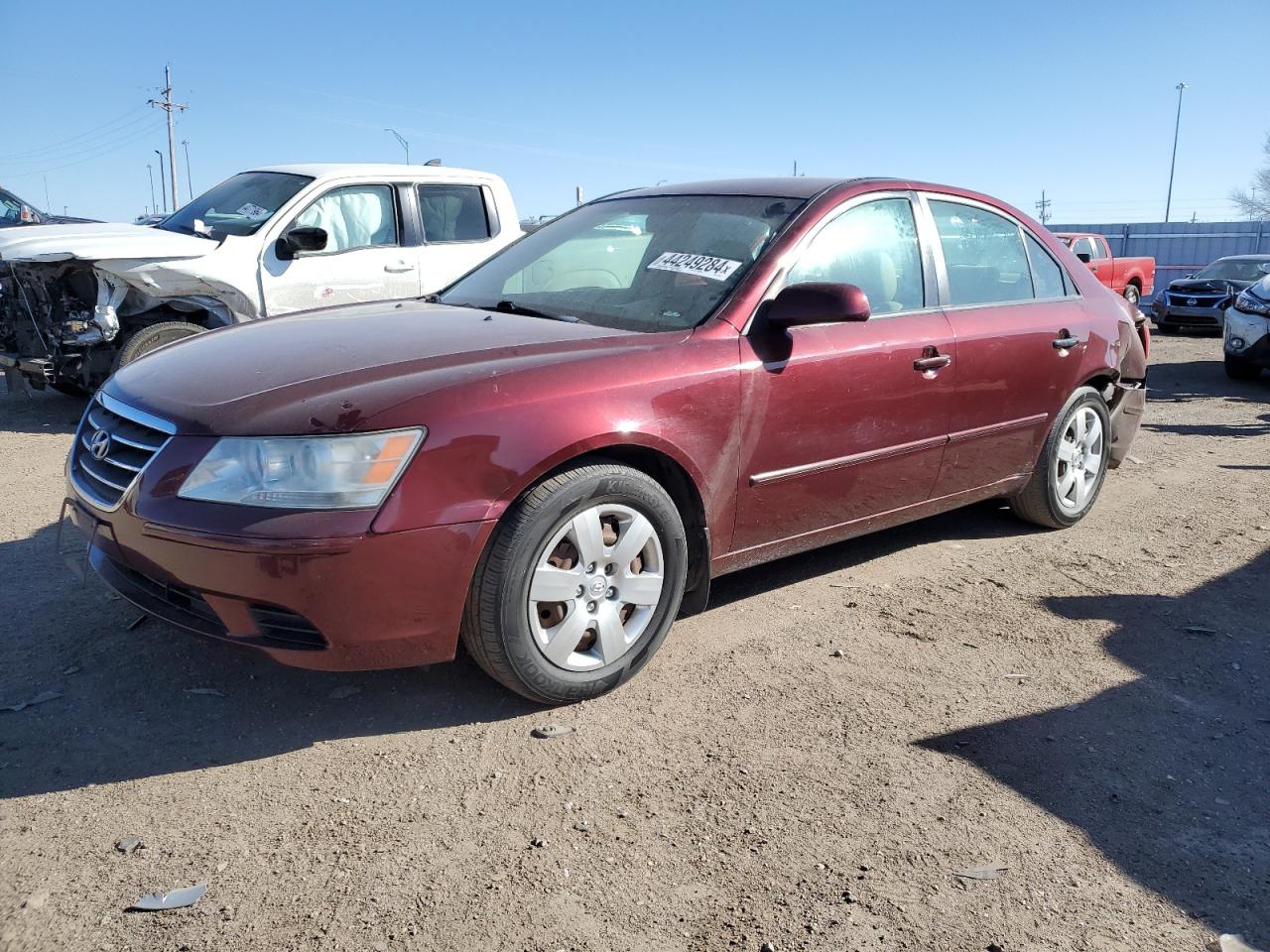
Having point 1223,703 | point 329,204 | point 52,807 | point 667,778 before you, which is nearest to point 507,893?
point 667,778

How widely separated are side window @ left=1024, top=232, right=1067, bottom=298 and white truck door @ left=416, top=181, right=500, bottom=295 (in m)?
4.36

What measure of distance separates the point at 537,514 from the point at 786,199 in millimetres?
1768

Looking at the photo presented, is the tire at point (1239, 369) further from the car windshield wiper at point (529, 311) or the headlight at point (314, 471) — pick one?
the headlight at point (314, 471)

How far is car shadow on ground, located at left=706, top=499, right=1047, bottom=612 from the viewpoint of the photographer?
434 cm

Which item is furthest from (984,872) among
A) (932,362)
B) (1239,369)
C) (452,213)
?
(1239,369)

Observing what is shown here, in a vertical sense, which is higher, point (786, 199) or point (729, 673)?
point (786, 199)

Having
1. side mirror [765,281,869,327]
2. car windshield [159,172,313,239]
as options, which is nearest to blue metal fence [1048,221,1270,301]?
car windshield [159,172,313,239]

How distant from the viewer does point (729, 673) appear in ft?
11.4

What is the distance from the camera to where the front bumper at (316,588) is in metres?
2.67

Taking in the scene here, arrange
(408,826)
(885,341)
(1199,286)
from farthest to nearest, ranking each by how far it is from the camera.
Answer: (1199,286) → (885,341) → (408,826)

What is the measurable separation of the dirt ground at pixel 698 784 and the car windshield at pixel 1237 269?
52.2 feet

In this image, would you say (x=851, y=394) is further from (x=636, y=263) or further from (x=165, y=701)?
(x=165, y=701)

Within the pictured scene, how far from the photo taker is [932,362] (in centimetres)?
405

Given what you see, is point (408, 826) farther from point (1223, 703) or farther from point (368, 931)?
point (1223, 703)
